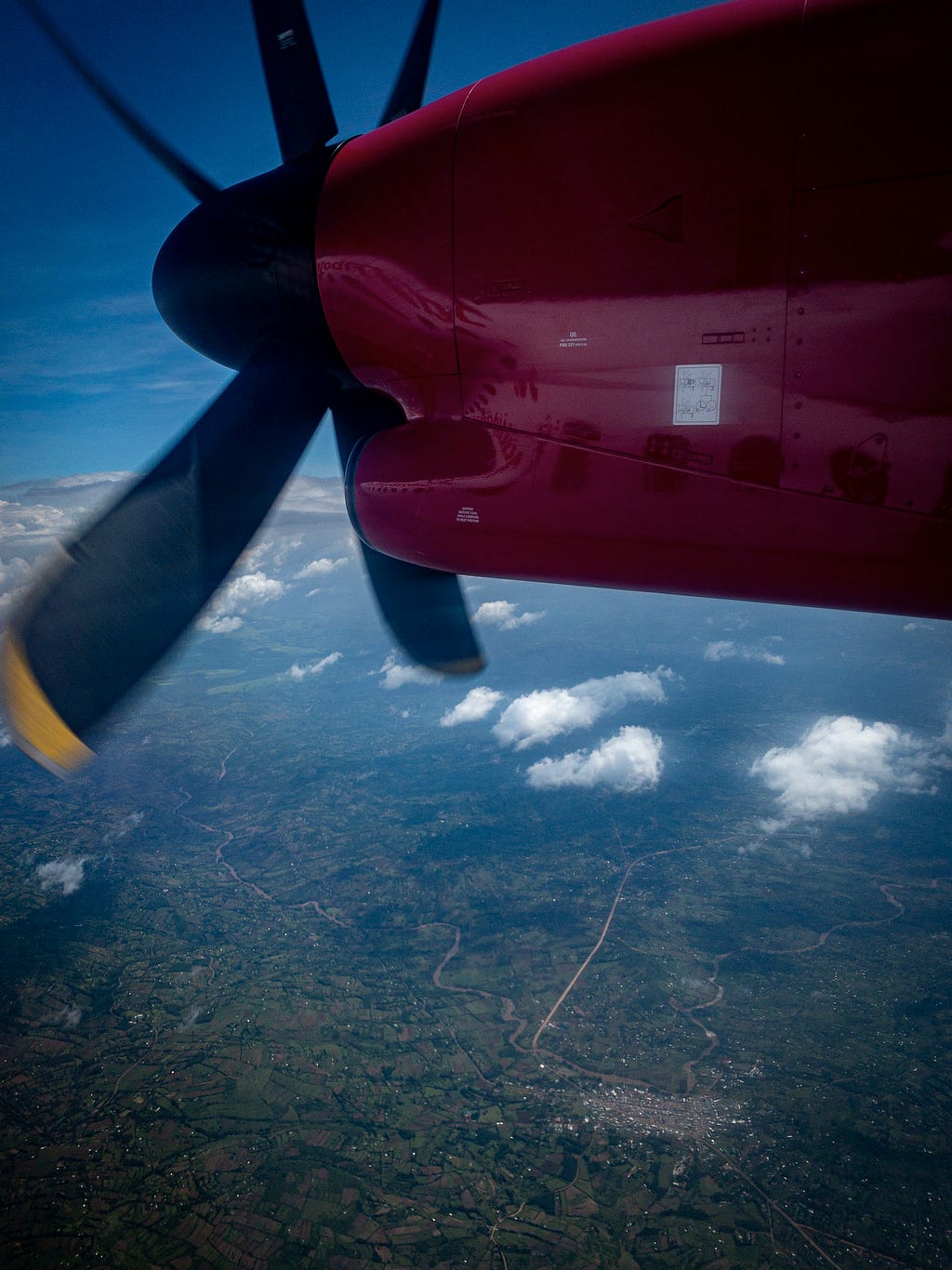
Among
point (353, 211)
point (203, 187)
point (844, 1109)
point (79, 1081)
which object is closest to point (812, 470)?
point (353, 211)

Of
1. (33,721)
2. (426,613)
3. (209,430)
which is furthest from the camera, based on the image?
(426,613)

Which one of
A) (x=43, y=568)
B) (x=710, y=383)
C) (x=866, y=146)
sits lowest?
(x=43, y=568)

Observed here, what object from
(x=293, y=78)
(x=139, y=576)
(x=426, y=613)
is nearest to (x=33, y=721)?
(x=139, y=576)

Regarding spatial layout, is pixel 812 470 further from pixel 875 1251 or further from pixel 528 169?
pixel 875 1251

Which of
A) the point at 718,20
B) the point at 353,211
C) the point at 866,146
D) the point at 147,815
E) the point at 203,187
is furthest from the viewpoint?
the point at 147,815

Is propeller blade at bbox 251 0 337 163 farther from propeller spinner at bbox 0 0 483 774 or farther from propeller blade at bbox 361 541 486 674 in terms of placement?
propeller blade at bbox 361 541 486 674

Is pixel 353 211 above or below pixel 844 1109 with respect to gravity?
above

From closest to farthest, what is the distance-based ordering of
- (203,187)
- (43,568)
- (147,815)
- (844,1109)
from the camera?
(43,568), (203,187), (844,1109), (147,815)

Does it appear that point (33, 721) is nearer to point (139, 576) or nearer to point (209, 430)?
point (139, 576)
